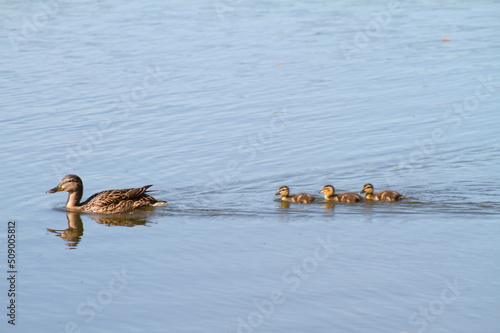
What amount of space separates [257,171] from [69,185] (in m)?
3.43

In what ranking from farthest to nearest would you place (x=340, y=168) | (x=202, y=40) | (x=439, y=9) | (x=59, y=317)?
(x=439, y=9), (x=202, y=40), (x=340, y=168), (x=59, y=317)

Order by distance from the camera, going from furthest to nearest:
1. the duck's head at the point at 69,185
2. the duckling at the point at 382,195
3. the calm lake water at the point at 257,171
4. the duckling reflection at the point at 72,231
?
the duck's head at the point at 69,185
the duckling at the point at 382,195
the duckling reflection at the point at 72,231
the calm lake water at the point at 257,171

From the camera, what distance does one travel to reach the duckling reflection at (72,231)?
11.6m

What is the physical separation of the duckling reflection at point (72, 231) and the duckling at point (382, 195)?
4675 millimetres

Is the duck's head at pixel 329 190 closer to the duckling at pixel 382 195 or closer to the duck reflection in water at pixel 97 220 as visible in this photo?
the duckling at pixel 382 195

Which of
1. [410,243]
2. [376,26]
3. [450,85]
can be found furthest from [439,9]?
[410,243]

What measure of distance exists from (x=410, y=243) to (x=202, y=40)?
17.8 meters

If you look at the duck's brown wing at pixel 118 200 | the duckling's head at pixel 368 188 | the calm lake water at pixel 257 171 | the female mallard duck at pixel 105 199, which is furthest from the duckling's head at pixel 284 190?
the duck's brown wing at pixel 118 200

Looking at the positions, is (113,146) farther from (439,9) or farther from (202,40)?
(439,9)

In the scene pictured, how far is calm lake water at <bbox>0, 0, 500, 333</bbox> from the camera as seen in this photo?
29.2 feet

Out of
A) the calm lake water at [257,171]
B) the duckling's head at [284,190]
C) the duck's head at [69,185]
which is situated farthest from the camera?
the duck's head at [69,185]

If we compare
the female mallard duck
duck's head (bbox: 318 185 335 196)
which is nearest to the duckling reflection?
the female mallard duck

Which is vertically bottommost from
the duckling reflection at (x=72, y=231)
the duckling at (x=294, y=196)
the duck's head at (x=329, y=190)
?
the duckling reflection at (x=72, y=231)

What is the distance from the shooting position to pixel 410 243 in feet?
34.6
